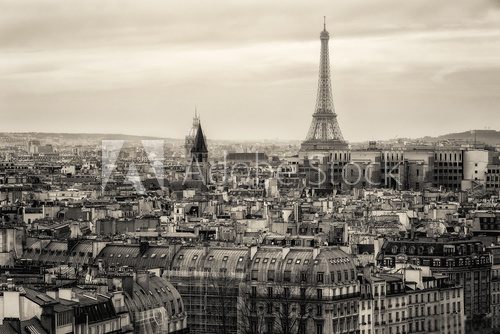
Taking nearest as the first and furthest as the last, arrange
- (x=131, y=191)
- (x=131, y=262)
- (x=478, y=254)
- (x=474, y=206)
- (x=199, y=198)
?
(x=131, y=262) < (x=478, y=254) < (x=474, y=206) < (x=199, y=198) < (x=131, y=191)

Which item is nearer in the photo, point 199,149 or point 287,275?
point 287,275

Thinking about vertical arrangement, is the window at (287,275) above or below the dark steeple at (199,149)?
below

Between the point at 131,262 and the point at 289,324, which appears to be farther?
the point at 131,262

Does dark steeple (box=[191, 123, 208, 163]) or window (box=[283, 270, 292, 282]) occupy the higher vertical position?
dark steeple (box=[191, 123, 208, 163])

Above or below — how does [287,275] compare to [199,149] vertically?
below

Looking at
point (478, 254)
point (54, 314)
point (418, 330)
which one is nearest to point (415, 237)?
point (478, 254)

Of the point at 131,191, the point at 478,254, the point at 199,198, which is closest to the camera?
the point at 478,254

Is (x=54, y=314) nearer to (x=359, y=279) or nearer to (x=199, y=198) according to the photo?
(x=359, y=279)

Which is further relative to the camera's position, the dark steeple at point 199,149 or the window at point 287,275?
the dark steeple at point 199,149

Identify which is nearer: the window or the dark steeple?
the window

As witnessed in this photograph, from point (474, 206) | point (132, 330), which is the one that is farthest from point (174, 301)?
point (474, 206)
